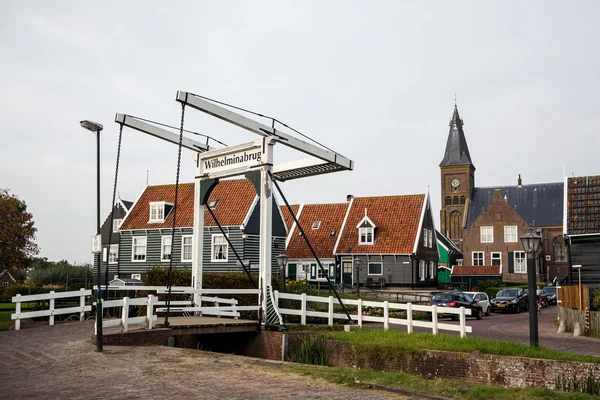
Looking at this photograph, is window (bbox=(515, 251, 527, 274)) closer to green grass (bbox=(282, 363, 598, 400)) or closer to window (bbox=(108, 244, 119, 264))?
window (bbox=(108, 244, 119, 264))

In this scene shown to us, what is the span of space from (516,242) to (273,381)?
60720 millimetres

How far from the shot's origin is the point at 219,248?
1564 inches

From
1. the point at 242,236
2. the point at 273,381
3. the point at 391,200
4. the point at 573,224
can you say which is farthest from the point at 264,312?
the point at 391,200

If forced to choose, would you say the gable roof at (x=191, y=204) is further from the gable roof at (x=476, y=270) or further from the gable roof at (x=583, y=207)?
the gable roof at (x=476, y=270)

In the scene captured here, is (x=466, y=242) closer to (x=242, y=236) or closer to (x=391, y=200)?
(x=391, y=200)

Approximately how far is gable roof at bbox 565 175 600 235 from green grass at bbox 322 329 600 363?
17.6m

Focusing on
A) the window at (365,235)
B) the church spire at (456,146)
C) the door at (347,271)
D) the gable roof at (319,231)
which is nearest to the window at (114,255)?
the gable roof at (319,231)

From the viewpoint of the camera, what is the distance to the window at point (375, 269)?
45625 mm

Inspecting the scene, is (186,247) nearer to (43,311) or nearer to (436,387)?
(43,311)

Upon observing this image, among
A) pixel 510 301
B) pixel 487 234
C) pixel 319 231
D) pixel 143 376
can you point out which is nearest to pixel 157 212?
pixel 319 231

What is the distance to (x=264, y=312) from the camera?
54.7ft

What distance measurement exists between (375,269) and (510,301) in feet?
43.9

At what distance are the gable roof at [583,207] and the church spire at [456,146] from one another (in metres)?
59.9

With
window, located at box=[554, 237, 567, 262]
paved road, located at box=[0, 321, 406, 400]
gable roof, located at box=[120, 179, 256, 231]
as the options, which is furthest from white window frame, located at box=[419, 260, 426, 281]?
paved road, located at box=[0, 321, 406, 400]
